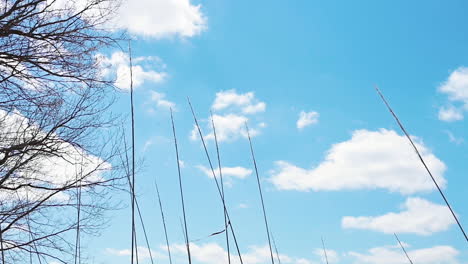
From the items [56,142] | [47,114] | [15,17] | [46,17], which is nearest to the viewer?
[15,17]

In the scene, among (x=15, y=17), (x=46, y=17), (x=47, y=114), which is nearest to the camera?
(x=15, y=17)

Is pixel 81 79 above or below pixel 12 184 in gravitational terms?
above

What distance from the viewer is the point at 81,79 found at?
5.42 metres

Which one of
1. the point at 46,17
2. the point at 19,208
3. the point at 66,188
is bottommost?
the point at 19,208

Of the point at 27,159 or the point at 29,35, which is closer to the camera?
the point at 29,35

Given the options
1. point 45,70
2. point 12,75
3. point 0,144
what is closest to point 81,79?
point 45,70

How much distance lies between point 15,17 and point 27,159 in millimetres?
1799

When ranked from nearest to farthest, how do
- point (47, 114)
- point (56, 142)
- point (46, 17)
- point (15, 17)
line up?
point (15, 17), point (46, 17), point (47, 114), point (56, 142)

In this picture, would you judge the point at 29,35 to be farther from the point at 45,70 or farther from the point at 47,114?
the point at 47,114

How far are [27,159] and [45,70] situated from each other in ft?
3.94

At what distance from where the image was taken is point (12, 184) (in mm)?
5602

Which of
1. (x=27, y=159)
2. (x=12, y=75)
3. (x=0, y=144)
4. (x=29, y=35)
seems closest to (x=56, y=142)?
(x=27, y=159)

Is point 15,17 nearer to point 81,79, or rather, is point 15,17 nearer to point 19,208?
point 81,79

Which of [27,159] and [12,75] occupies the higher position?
[12,75]
